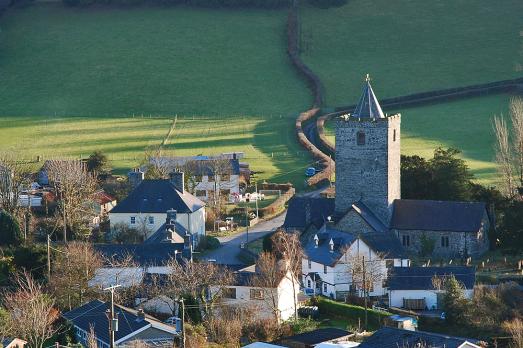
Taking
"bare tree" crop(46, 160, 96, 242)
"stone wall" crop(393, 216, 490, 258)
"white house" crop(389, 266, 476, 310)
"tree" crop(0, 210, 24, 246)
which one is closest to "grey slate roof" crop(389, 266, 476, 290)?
"white house" crop(389, 266, 476, 310)

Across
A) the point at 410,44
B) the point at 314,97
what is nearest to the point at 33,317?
the point at 314,97

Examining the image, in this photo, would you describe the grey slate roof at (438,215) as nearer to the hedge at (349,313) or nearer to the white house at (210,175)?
the hedge at (349,313)

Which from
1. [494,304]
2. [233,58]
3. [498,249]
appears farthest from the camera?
[233,58]

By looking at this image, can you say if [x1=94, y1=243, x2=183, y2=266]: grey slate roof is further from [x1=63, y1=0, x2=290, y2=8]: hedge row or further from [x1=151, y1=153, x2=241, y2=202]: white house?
[x1=63, y1=0, x2=290, y2=8]: hedge row

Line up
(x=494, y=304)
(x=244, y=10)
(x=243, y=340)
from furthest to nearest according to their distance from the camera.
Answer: (x=244, y=10), (x=494, y=304), (x=243, y=340)

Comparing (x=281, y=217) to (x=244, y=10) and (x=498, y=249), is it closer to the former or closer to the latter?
(x=498, y=249)

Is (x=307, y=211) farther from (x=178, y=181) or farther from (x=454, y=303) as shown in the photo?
(x=454, y=303)

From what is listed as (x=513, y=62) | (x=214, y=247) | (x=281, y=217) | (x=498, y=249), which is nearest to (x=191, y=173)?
(x=281, y=217)

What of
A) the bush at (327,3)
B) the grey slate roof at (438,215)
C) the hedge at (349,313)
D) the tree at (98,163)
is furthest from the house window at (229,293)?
the bush at (327,3)
